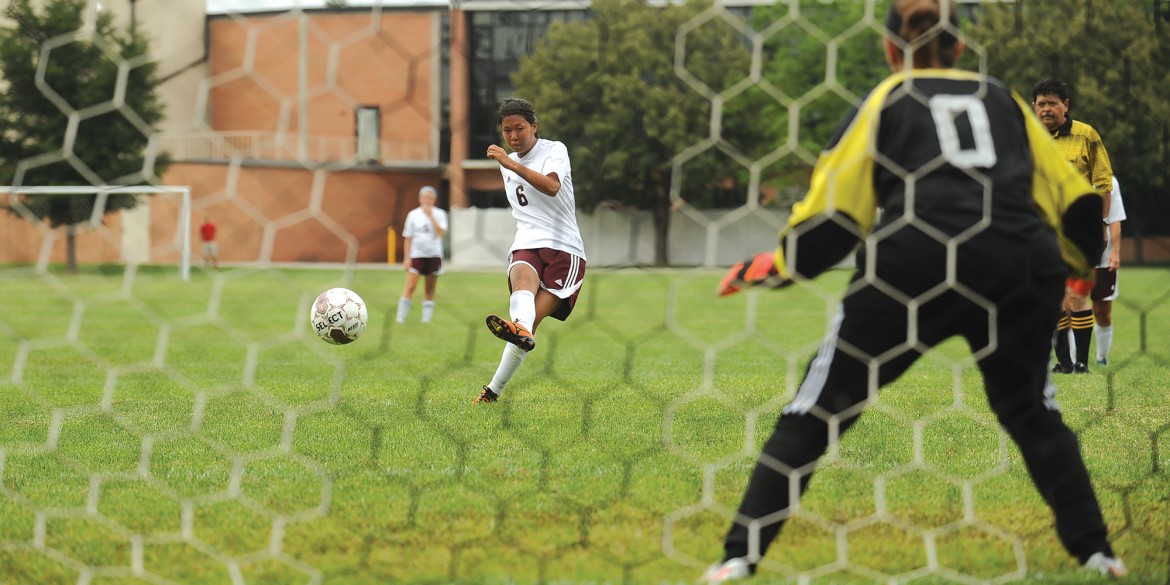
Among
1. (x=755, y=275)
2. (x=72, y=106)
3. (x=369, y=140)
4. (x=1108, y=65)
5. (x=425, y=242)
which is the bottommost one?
(x=425, y=242)

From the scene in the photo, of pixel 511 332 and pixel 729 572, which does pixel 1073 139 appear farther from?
pixel 729 572

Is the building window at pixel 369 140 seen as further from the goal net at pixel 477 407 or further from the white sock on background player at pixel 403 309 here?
the white sock on background player at pixel 403 309

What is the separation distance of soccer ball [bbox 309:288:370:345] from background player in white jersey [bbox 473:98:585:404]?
1523 millimetres

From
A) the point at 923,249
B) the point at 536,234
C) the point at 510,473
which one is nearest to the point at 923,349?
the point at 923,249

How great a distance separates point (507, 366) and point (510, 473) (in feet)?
5.19

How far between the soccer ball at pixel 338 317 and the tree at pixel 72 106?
1464mm

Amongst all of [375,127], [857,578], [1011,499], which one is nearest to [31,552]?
[857,578]

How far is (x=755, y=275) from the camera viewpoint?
2.70m

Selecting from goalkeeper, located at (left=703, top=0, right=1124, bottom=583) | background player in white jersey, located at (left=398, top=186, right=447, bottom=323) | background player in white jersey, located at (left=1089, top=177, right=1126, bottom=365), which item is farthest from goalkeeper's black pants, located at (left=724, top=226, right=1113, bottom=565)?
background player in white jersey, located at (left=398, top=186, right=447, bottom=323)

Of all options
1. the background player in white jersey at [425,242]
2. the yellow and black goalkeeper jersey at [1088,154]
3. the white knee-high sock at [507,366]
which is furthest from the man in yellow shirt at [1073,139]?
the background player in white jersey at [425,242]

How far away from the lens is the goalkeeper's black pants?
2592 mm

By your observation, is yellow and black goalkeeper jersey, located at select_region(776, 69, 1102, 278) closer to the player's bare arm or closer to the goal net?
the goal net

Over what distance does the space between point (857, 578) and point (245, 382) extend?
4.76m

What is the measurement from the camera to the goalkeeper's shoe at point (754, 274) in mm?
2686
